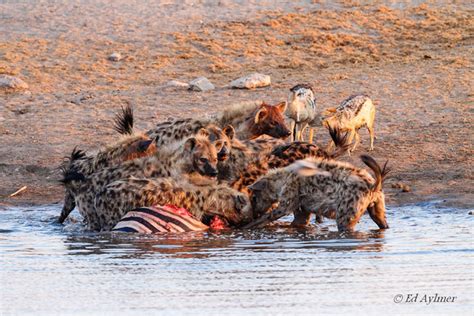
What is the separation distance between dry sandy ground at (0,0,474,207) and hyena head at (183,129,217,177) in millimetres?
1832

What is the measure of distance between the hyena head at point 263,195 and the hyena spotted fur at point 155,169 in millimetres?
322

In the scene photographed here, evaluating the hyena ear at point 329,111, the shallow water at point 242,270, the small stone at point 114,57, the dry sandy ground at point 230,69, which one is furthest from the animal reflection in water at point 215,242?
the small stone at point 114,57

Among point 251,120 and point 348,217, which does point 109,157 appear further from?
point 348,217

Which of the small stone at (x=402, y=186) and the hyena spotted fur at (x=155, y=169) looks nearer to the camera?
the hyena spotted fur at (x=155, y=169)

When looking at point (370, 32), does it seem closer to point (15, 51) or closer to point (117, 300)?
point (15, 51)

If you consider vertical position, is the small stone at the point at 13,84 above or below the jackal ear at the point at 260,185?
above

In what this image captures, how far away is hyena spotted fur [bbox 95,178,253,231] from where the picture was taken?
9.03m

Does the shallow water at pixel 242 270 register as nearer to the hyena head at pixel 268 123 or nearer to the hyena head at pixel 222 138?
the hyena head at pixel 222 138

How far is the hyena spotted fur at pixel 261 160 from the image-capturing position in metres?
9.70

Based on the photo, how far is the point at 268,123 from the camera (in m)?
11.1

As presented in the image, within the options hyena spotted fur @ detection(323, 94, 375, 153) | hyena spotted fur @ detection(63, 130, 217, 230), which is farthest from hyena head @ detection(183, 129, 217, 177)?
hyena spotted fur @ detection(323, 94, 375, 153)

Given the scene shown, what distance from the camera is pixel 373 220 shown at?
29.2ft

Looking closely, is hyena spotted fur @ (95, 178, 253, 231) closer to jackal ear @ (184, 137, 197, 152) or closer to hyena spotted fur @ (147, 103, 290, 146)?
jackal ear @ (184, 137, 197, 152)

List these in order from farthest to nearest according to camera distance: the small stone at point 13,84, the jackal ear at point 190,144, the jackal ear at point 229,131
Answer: the small stone at point 13,84 → the jackal ear at point 229,131 → the jackal ear at point 190,144
